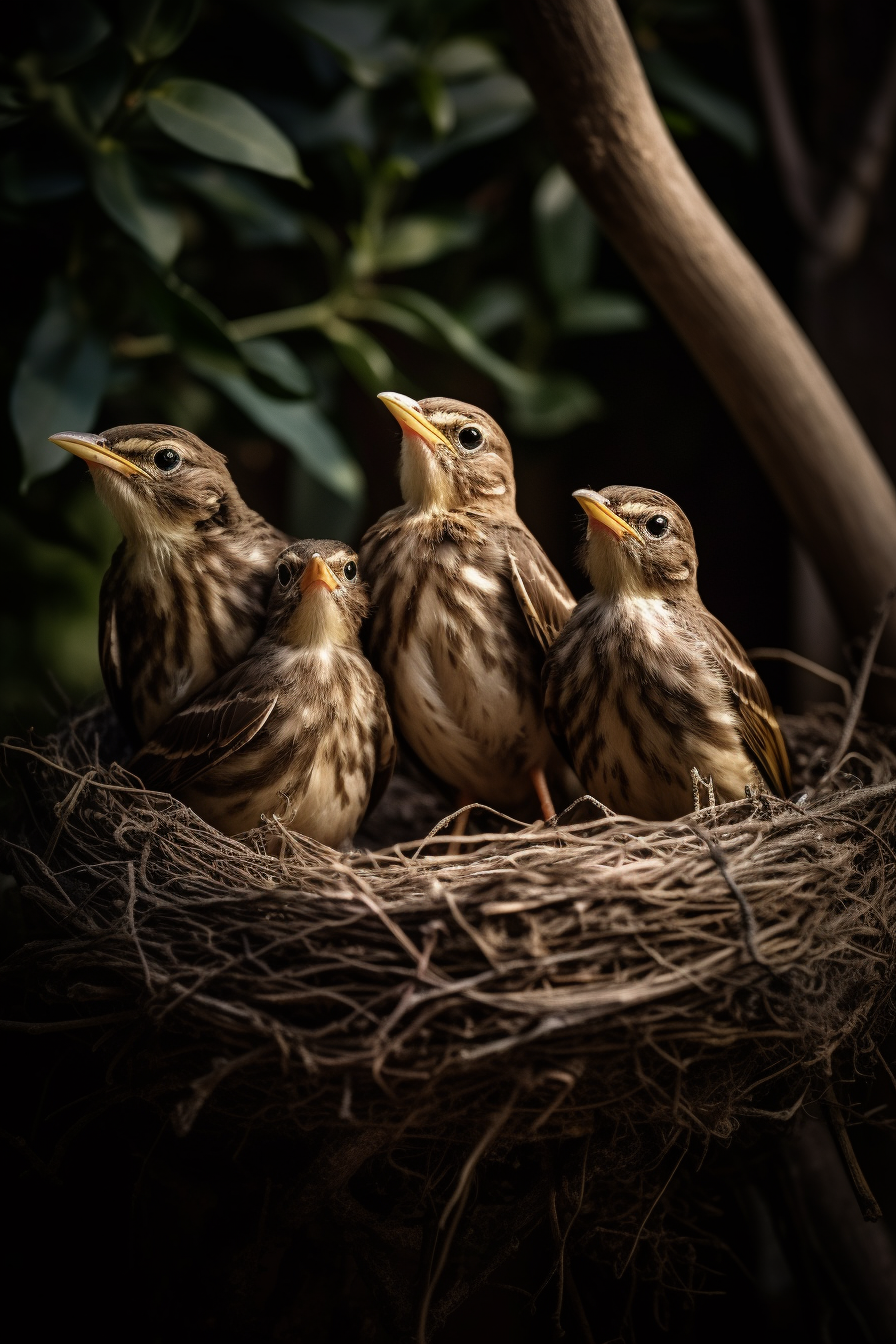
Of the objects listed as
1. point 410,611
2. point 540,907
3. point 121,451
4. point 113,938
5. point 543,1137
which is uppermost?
point 121,451

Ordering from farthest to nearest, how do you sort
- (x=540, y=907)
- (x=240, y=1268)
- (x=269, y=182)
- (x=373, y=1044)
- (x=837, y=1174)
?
(x=269, y=182), (x=837, y=1174), (x=240, y=1268), (x=540, y=907), (x=373, y=1044)

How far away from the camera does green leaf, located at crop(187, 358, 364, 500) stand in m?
2.69

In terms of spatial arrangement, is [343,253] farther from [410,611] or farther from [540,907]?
[540,907]

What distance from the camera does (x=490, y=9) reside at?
2969 mm

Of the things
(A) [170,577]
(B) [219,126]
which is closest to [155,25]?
(B) [219,126]

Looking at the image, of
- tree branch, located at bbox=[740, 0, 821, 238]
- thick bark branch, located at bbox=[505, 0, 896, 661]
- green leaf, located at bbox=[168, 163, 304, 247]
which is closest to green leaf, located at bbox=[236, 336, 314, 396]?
green leaf, located at bbox=[168, 163, 304, 247]

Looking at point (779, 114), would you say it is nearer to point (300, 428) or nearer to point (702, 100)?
point (702, 100)

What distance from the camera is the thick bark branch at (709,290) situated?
2.03 metres

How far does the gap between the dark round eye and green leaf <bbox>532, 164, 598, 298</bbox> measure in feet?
4.60

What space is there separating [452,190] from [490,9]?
475 millimetres

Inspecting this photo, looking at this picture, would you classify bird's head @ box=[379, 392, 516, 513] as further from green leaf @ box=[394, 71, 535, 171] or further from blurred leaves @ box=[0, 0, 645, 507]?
green leaf @ box=[394, 71, 535, 171]

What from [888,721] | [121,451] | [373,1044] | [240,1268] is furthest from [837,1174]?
[121,451]

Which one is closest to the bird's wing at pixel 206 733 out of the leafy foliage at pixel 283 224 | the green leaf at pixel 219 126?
the leafy foliage at pixel 283 224

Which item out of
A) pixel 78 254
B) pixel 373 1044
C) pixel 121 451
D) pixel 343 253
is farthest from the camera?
pixel 343 253
